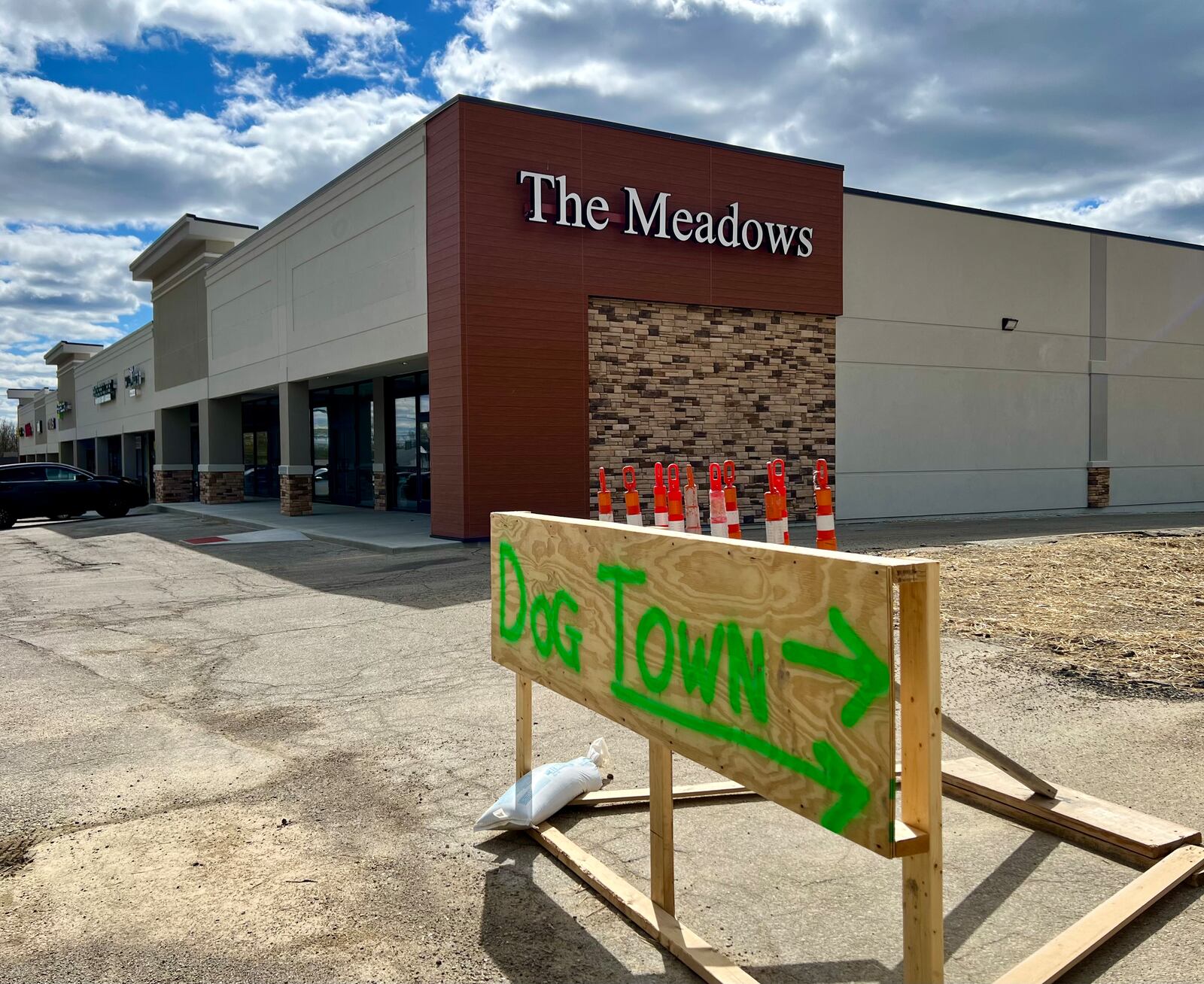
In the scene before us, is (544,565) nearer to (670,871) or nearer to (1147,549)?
(670,871)

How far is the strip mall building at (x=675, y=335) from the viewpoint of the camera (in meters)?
15.8

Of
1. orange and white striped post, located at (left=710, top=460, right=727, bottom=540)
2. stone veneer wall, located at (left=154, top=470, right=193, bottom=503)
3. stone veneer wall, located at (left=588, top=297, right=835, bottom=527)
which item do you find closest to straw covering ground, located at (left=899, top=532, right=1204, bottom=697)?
orange and white striped post, located at (left=710, top=460, right=727, bottom=540)

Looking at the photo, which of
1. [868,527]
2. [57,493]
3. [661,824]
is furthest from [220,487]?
A: [661,824]

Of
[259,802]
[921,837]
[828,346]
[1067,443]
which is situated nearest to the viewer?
[921,837]

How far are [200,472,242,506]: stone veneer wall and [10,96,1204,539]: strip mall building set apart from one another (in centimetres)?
8

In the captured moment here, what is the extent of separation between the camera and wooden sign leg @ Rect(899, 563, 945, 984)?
7.96 ft

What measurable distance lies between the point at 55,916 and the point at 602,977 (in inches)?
79.9

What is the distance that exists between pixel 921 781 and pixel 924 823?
11 centimetres

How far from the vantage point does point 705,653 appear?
121 inches

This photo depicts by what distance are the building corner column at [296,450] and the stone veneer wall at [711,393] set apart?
8.54 m

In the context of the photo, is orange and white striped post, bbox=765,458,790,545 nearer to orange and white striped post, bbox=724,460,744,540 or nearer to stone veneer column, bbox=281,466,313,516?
orange and white striped post, bbox=724,460,744,540

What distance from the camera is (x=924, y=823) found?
2.46m

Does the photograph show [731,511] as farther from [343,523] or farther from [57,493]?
[57,493]

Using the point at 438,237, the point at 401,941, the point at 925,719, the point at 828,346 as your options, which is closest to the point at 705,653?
the point at 925,719
